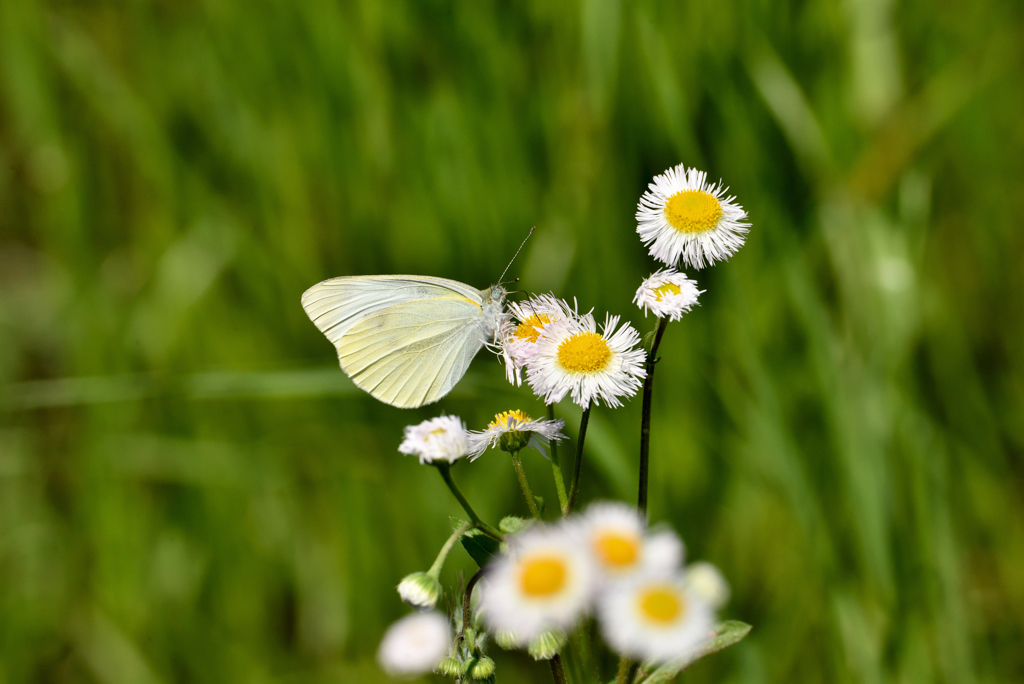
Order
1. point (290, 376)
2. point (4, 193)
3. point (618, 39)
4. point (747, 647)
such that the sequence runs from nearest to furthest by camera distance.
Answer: point (747, 647), point (290, 376), point (618, 39), point (4, 193)

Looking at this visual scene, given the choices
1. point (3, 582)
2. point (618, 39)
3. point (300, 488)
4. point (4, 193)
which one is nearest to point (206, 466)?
point (300, 488)

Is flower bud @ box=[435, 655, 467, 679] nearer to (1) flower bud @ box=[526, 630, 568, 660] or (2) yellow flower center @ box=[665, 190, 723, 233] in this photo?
(1) flower bud @ box=[526, 630, 568, 660]

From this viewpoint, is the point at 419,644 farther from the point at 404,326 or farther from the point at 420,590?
the point at 404,326

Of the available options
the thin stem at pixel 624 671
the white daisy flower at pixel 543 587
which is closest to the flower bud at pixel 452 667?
the thin stem at pixel 624 671

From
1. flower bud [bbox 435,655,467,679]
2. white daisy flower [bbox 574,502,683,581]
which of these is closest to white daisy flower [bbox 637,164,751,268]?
white daisy flower [bbox 574,502,683,581]

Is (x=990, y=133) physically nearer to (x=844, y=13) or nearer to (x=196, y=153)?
(x=844, y=13)

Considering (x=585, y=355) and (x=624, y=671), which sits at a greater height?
(x=585, y=355)

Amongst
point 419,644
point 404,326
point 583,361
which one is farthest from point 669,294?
point 404,326
